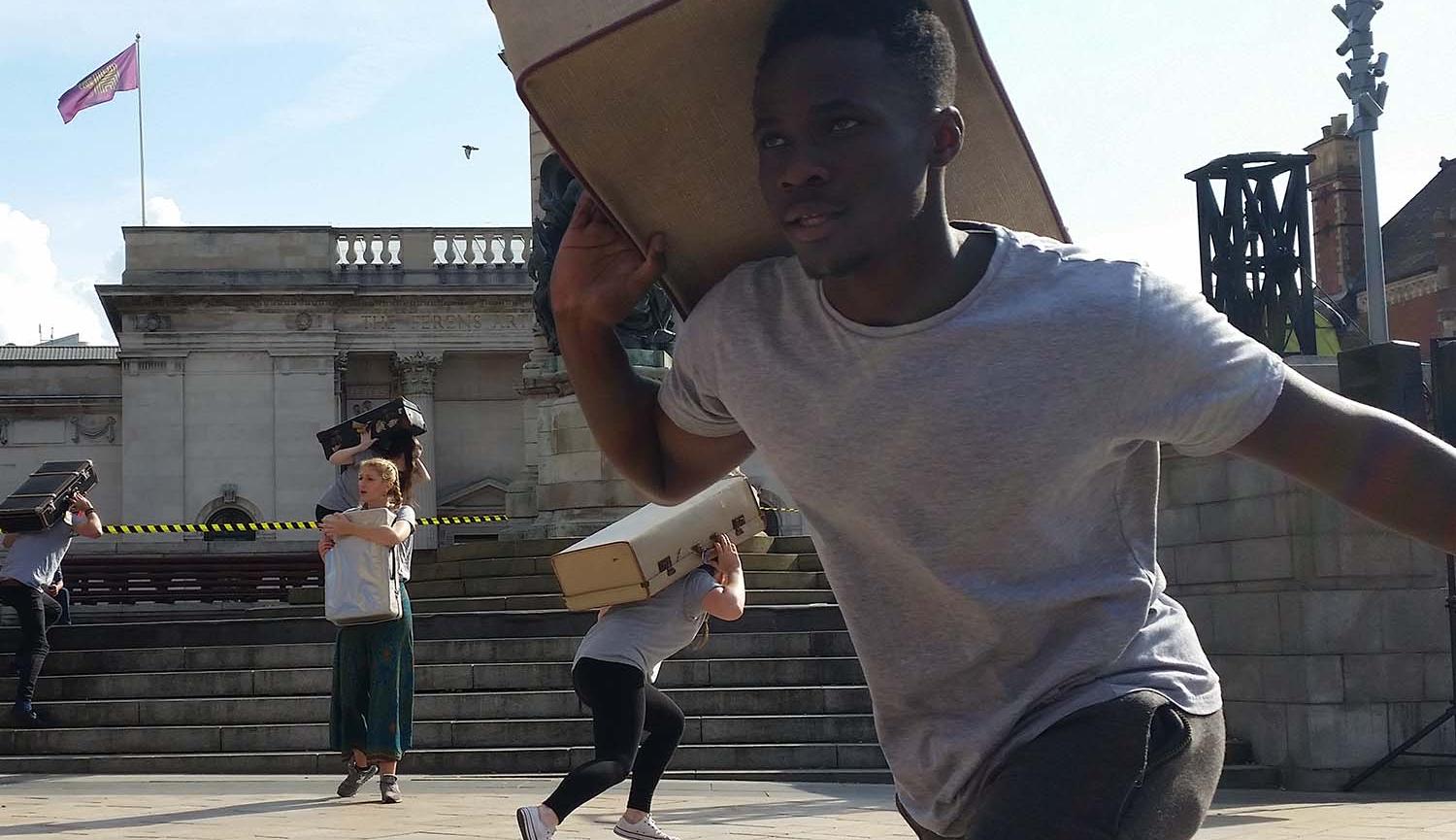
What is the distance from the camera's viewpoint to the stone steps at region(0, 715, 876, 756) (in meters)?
12.2

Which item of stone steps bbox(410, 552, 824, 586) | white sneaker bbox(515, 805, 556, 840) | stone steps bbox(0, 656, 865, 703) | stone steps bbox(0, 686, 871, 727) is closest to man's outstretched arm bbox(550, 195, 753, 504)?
white sneaker bbox(515, 805, 556, 840)

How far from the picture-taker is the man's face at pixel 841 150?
94.1 inches

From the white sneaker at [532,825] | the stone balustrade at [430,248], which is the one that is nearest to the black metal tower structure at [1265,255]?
the white sneaker at [532,825]

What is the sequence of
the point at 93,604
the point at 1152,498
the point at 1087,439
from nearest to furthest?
the point at 1087,439, the point at 1152,498, the point at 93,604

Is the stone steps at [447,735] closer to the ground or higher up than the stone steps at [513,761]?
higher up

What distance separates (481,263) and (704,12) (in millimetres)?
54046

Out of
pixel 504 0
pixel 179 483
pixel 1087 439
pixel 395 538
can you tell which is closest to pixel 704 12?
→ pixel 504 0

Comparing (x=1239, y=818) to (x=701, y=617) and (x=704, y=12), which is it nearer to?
(x=701, y=617)

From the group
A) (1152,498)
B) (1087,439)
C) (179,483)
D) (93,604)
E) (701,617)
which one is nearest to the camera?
(1087,439)

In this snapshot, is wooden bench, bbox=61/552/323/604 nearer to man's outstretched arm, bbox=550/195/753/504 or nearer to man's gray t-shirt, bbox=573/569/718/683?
man's gray t-shirt, bbox=573/569/718/683

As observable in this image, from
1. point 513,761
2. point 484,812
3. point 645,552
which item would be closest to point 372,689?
point 484,812

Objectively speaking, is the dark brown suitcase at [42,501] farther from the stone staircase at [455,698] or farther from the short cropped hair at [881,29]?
the short cropped hair at [881,29]

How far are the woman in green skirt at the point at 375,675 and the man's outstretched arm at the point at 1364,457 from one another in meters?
7.10

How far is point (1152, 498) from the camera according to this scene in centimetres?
254
